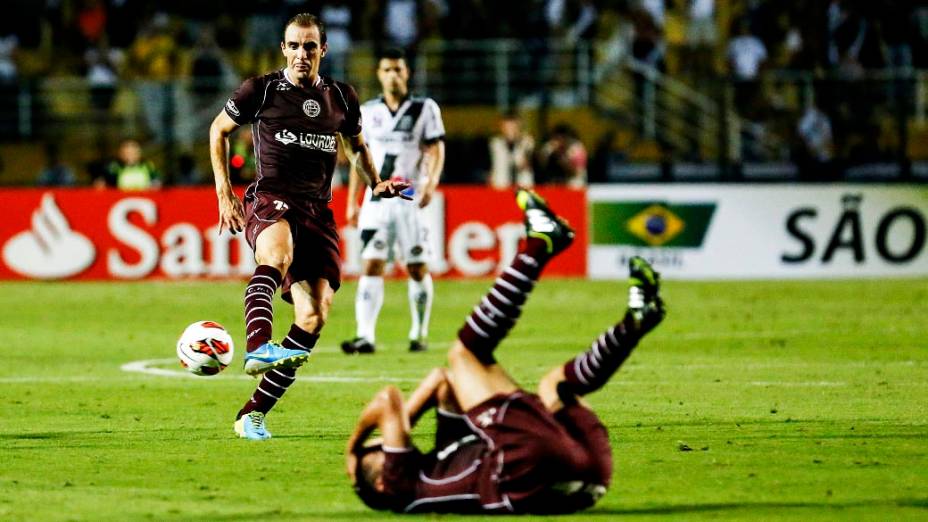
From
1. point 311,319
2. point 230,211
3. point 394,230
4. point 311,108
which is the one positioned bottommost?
point 394,230

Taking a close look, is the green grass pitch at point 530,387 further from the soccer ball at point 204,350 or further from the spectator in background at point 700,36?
the spectator in background at point 700,36

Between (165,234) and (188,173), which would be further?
(188,173)

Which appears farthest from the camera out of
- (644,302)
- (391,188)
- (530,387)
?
(530,387)

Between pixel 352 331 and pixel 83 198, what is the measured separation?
262 inches

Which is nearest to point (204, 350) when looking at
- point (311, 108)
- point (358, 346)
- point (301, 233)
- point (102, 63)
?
point (301, 233)

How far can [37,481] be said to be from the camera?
27.4 feet

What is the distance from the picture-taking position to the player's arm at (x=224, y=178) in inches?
381

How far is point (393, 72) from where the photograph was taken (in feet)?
50.8

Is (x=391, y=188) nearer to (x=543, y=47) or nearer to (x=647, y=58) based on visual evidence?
(x=543, y=47)

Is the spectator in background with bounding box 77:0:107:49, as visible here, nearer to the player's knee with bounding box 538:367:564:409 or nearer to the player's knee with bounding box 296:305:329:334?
the player's knee with bounding box 296:305:329:334

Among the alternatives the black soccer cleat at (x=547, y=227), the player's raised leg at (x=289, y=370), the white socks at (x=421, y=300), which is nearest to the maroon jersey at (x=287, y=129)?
the player's raised leg at (x=289, y=370)

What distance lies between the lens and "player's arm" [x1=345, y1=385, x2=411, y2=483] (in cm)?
724

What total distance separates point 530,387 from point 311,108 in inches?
123

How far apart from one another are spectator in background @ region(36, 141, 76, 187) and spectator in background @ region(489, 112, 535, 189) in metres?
6.09
